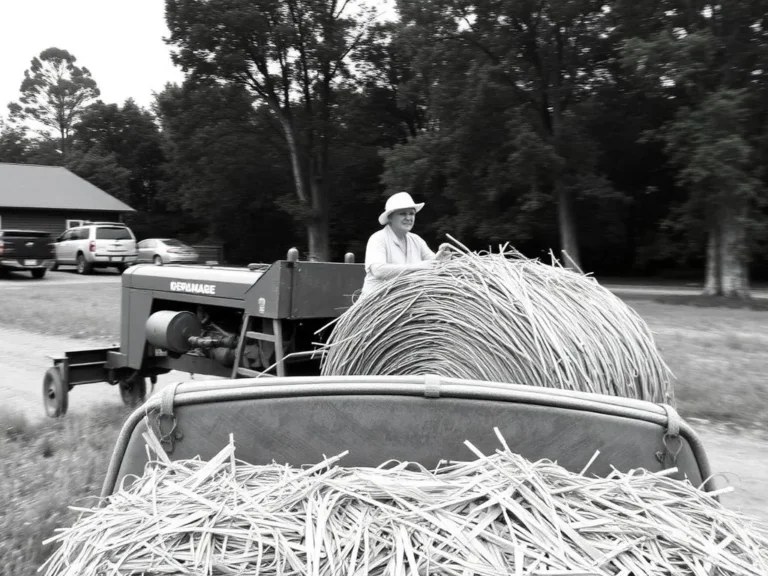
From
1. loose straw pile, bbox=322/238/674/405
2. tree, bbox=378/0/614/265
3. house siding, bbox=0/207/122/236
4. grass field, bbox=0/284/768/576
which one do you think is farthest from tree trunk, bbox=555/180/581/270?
house siding, bbox=0/207/122/236

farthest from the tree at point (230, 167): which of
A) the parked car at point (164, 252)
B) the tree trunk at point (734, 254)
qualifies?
the tree trunk at point (734, 254)

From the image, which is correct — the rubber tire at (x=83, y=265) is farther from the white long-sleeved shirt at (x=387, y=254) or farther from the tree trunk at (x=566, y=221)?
the white long-sleeved shirt at (x=387, y=254)

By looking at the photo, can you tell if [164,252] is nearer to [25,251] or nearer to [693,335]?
[25,251]

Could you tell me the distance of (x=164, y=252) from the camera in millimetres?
30531

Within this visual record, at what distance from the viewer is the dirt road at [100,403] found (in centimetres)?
437

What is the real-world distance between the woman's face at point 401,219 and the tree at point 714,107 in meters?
14.1

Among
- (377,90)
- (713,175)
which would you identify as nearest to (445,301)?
(713,175)

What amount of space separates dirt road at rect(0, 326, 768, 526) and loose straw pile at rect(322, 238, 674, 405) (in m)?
0.53

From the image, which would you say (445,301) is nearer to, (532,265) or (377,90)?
(532,265)

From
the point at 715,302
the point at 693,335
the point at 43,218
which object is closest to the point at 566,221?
the point at 715,302

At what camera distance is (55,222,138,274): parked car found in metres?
29.2

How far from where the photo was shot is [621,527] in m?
1.34

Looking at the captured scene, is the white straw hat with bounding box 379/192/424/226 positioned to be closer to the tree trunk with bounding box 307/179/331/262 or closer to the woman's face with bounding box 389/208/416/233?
the woman's face with bounding box 389/208/416/233

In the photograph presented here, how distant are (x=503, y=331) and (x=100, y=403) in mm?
5174
